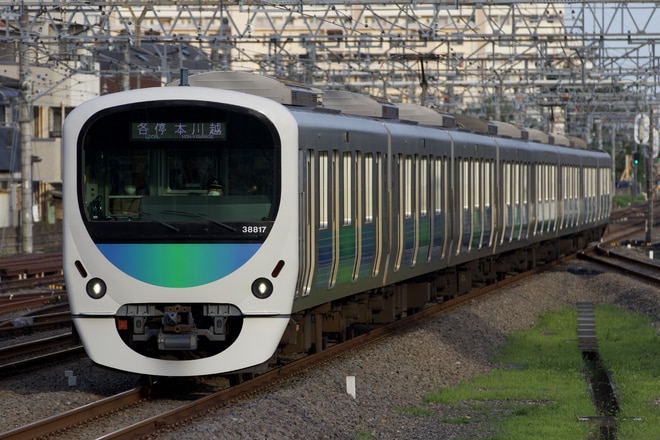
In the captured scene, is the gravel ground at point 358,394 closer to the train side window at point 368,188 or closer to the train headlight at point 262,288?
the train headlight at point 262,288

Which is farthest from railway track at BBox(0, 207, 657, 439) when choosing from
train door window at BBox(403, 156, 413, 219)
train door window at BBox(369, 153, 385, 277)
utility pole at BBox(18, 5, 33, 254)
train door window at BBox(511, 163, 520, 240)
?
utility pole at BBox(18, 5, 33, 254)

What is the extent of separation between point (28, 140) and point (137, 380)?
77.9 ft

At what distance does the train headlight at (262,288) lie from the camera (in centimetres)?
1145

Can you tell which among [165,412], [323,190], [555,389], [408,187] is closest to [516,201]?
[408,187]

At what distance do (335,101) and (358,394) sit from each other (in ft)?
17.1

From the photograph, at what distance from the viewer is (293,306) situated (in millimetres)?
11961

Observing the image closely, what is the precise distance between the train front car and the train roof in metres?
A: 1.13

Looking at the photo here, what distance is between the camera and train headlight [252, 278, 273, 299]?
11445 millimetres

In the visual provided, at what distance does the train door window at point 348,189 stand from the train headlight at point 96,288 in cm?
324

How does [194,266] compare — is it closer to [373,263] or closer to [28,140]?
[373,263]

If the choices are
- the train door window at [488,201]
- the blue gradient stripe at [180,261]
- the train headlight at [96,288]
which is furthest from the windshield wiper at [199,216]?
the train door window at [488,201]

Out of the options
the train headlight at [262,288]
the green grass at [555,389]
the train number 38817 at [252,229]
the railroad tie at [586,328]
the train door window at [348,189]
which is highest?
the train door window at [348,189]

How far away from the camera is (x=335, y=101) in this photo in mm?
16422

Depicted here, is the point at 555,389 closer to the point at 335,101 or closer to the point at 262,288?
the point at 262,288
